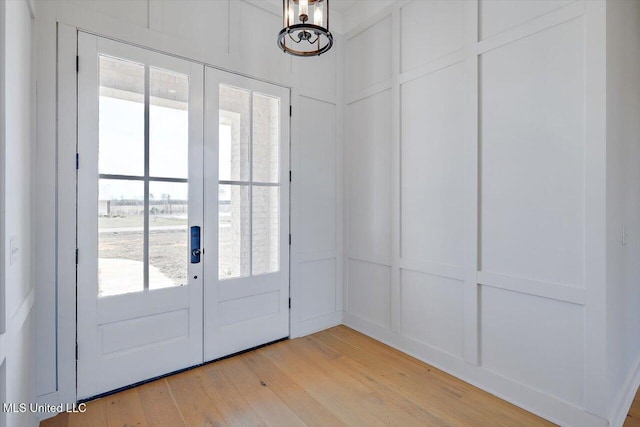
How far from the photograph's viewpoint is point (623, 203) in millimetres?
2209

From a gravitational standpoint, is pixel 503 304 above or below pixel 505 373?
above

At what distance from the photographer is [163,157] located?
2557mm

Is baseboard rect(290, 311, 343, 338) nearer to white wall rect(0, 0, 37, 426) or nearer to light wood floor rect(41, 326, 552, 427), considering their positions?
light wood floor rect(41, 326, 552, 427)

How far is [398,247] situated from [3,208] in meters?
2.70

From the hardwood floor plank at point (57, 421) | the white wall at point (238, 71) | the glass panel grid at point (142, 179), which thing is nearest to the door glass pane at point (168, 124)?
the glass panel grid at point (142, 179)

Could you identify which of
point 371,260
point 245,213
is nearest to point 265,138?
point 245,213

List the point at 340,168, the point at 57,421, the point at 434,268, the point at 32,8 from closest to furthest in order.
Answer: the point at 32,8
the point at 57,421
the point at 434,268
the point at 340,168

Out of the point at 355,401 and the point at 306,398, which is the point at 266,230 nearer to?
the point at 306,398

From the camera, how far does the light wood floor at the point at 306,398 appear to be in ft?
6.88

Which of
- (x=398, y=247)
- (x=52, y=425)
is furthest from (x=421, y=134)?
(x=52, y=425)

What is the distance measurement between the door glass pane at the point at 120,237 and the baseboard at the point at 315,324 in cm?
153

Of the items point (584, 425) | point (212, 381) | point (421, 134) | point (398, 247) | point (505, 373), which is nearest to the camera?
point (584, 425)

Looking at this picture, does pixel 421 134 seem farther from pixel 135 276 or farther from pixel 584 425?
pixel 135 276

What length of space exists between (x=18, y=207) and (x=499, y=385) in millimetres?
3099
